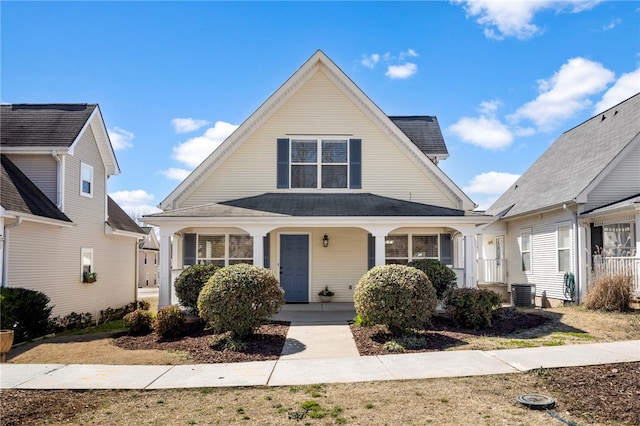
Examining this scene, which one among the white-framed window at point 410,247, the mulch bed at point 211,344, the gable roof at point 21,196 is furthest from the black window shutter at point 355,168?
the gable roof at point 21,196

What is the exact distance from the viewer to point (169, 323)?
1030cm

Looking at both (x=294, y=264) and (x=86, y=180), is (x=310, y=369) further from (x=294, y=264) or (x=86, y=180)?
Result: (x=86, y=180)

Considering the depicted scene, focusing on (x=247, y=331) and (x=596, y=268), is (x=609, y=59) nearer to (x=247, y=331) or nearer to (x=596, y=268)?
(x=596, y=268)

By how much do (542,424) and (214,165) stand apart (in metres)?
12.5

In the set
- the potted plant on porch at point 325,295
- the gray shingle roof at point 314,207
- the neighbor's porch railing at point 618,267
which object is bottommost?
the potted plant on porch at point 325,295

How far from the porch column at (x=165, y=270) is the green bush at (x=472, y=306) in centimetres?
750

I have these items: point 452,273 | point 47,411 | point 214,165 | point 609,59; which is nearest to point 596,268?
point 452,273

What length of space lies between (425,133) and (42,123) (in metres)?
13.4

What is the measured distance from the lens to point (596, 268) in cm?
1414

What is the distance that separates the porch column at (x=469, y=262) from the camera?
13188 mm

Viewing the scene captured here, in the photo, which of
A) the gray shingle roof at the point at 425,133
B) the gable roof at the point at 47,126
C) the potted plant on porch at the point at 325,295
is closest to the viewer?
the gable roof at the point at 47,126

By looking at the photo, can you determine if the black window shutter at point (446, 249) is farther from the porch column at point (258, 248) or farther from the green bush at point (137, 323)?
the green bush at point (137, 323)

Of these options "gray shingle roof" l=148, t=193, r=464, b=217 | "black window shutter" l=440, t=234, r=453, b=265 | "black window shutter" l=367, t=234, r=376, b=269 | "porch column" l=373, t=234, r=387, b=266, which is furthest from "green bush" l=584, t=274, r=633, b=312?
"black window shutter" l=367, t=234, r=376, b=269

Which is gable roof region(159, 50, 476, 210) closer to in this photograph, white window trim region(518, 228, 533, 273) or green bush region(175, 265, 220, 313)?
green bush region(175, 265, 220, 313)
